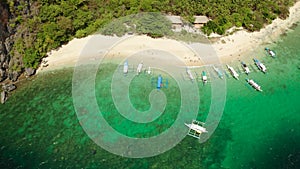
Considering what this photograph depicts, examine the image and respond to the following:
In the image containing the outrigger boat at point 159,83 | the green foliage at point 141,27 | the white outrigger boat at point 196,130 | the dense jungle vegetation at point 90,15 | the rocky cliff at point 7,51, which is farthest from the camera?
the green foliage at point 141,27

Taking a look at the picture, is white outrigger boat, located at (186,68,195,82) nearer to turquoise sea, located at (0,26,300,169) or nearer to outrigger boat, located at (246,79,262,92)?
turquoise sea, located at (0,26,300,169)

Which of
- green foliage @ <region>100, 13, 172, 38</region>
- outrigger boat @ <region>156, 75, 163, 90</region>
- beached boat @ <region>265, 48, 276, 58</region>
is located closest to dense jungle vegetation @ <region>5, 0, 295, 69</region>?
green foliage @ <region>100, 13, 172, 38</region>

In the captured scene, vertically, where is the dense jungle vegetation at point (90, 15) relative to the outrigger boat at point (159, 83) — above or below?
above

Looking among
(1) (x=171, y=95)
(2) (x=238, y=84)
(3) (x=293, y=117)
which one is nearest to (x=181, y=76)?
(1) (x=171, y=95)

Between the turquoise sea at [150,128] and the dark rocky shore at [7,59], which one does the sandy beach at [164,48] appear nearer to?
the turquoise sea at [150,128]

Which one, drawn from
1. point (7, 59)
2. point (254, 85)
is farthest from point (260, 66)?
point (7, 59)

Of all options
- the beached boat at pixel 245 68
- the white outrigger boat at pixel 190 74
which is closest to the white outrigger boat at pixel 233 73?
the beached boat at pixel 245 68

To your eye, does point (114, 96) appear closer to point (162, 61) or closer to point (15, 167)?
point (162, 61)
